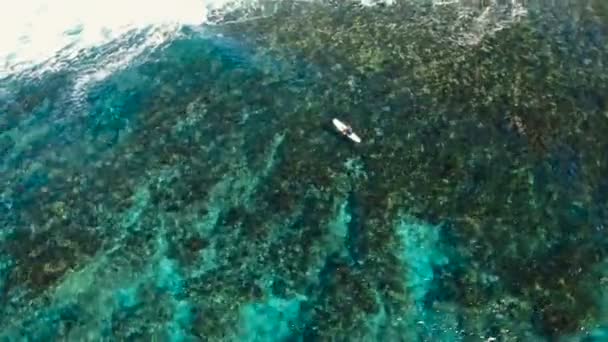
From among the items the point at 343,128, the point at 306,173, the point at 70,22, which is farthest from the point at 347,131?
the point at 70,22

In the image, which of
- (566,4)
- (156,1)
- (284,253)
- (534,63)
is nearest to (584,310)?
(284,253)

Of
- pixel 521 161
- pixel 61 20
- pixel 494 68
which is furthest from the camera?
pixel 61 20

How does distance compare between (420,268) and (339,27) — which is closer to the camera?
(420,268)

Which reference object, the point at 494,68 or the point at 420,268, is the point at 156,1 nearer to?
the point at 494,68

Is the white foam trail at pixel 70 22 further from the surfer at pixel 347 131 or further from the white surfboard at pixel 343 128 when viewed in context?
the surfer at pixel 347 131

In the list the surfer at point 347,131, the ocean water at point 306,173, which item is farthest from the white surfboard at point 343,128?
the ocean water at point 306,173

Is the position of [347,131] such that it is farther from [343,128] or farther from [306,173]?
[306,173]
